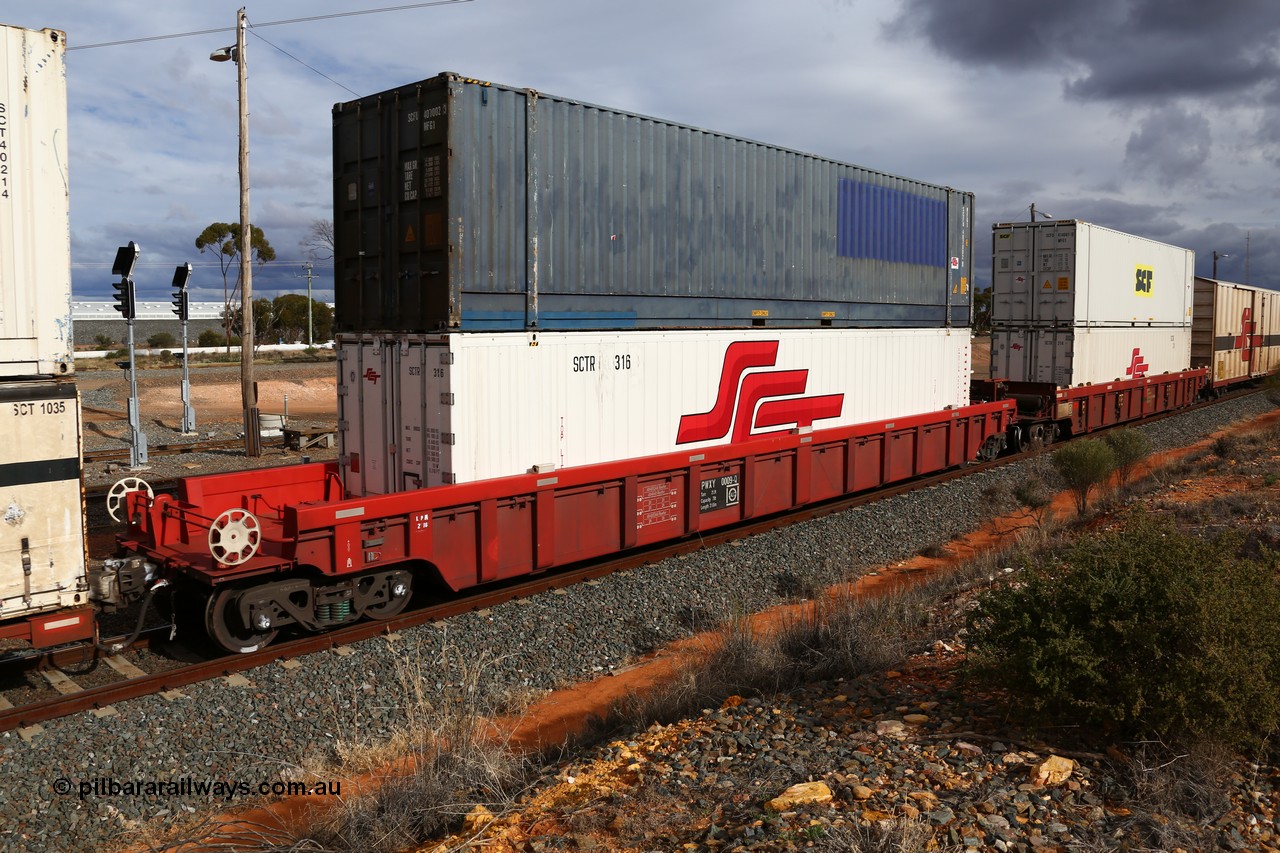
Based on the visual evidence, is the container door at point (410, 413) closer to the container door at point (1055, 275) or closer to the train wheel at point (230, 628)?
the train wheel at point (230, 628)

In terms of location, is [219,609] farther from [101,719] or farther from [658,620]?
[658,620]

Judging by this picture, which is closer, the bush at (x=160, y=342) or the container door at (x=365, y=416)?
the container door at (x=365, y=416)

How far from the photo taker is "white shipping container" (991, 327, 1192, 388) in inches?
770

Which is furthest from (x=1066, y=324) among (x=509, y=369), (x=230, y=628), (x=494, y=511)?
(x=230, y=628)

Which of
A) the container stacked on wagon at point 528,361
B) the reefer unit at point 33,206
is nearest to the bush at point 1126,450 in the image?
the container stacked on wagon at point 528,361

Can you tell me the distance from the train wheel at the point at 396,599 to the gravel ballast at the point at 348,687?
17.4 inches

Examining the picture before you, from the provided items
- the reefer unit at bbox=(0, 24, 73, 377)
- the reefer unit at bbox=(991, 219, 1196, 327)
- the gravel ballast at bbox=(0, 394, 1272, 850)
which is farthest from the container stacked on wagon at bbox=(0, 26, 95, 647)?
the reefer unit at bbox=(991, 219, 1196, 327)

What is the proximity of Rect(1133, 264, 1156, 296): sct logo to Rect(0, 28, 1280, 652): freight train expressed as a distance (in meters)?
11.1

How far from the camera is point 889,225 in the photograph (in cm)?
1444

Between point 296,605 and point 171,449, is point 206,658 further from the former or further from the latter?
point 171,449

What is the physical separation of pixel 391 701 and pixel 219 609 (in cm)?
173

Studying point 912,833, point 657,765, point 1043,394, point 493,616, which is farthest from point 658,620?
point 1043,394

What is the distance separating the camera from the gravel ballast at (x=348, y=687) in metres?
5.45

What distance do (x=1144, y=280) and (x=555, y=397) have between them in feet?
64.4
